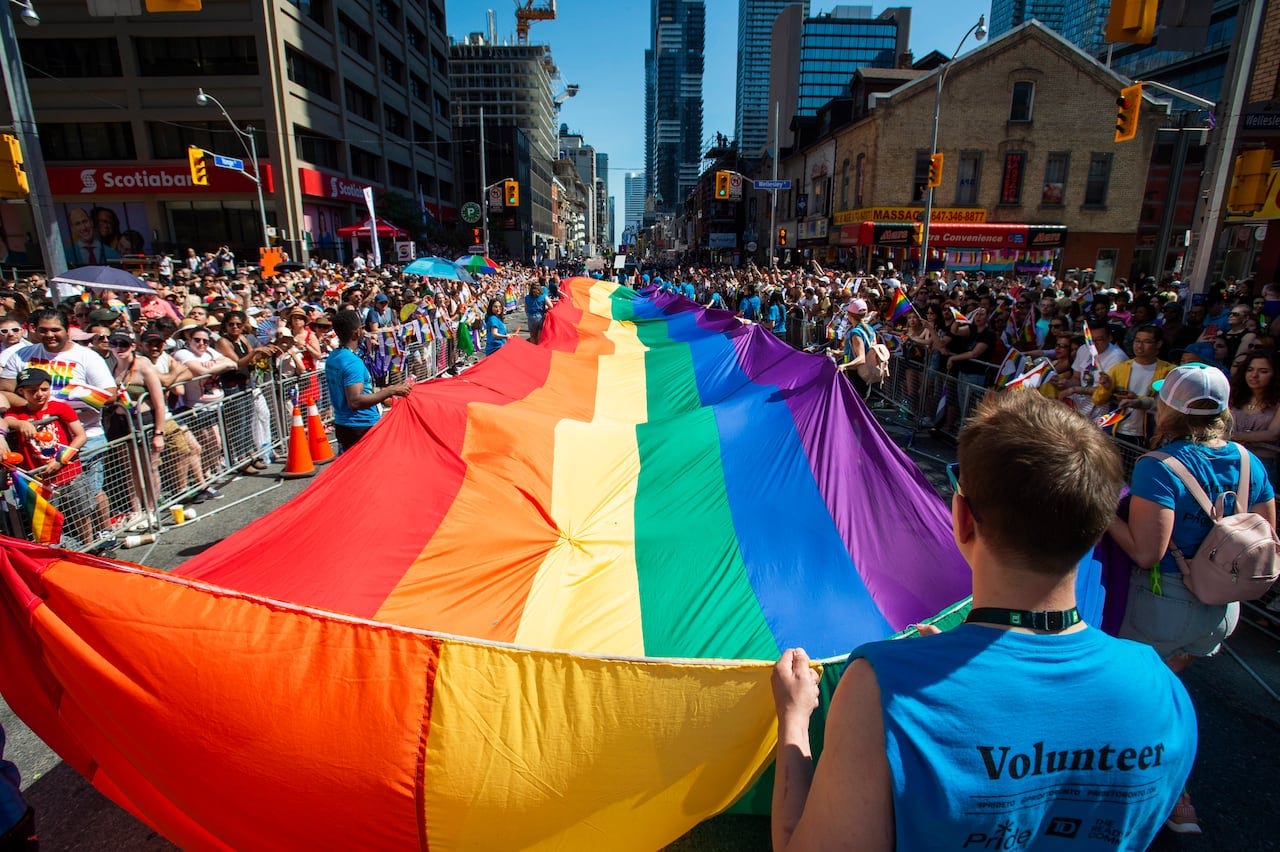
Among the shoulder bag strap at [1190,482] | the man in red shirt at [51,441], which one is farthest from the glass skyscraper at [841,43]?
the shoulder bag strap at [1190,482]

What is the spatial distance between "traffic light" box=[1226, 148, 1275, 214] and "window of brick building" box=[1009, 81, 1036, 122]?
27615mm

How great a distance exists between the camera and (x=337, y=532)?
3.92 m

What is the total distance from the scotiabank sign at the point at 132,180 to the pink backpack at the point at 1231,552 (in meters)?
41.6

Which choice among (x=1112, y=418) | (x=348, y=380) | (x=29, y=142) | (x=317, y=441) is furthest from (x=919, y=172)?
(x=348, y=380)

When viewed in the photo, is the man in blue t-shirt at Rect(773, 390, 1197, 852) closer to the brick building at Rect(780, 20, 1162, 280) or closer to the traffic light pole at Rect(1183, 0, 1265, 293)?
the traffic light pole at Rect(1183, 0, 1265, 293)

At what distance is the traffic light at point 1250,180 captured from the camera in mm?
10766

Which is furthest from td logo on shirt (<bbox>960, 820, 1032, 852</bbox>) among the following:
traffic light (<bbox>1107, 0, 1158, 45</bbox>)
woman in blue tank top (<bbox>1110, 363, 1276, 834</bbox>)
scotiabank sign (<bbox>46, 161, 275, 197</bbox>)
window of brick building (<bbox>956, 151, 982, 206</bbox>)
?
scotiabank sign (<bbox>46, 161, 275, 197</bbox>)

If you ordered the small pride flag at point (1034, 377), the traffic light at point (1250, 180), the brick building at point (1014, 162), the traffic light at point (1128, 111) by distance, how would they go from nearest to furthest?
1. the small pride flag at point (1034, 377)
2. the traffic light at point (1250, 180)
3. the traffic light at point (1128, 111)
4. the brick building at point (1014, 162)

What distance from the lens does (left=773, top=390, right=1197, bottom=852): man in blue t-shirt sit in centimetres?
123

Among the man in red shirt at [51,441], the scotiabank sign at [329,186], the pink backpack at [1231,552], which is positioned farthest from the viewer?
the scotiabank sign at [329,186]

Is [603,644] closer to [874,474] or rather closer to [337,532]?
[337,532]

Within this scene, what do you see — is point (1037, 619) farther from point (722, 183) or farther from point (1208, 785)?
point (722, 183)

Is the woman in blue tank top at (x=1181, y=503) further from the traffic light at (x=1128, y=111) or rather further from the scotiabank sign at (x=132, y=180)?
the scotiabank sign at (x=132, y=180)

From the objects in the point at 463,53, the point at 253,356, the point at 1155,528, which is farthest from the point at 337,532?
the point at 463,53
